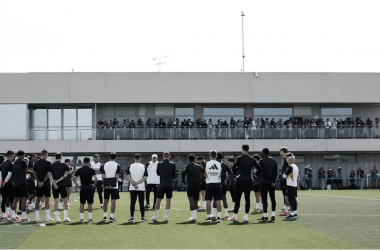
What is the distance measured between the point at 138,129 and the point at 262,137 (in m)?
9.73

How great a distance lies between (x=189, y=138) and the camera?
1649 inches

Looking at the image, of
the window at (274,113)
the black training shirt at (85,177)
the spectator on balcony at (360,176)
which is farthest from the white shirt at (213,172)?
the window at (274,113)

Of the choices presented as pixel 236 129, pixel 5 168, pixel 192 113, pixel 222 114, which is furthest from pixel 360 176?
pixel 5 168

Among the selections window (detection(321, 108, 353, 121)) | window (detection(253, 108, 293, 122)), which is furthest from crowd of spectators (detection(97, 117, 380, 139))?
window (detection(321, 108, 353, 121))

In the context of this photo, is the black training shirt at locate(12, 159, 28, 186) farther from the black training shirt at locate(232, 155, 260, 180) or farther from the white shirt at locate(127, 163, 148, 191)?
the black training shirt at locate(232, 155, 260, 180)

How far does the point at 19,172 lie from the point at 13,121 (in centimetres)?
2904

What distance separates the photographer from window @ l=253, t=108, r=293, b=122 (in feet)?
149

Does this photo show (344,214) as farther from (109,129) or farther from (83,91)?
(83,91)

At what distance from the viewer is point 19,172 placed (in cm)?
1536

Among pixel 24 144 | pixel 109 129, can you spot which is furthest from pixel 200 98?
Answer: pixel 24 144

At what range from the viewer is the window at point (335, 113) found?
45844 millimetres

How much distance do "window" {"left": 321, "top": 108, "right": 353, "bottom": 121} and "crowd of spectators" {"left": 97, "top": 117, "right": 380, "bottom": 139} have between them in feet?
7.38

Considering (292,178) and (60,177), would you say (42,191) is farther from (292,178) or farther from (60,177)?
(292,178)

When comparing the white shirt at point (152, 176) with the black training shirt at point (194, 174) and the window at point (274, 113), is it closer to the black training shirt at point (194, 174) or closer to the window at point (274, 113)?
the black training shirt at point (194, 174)
